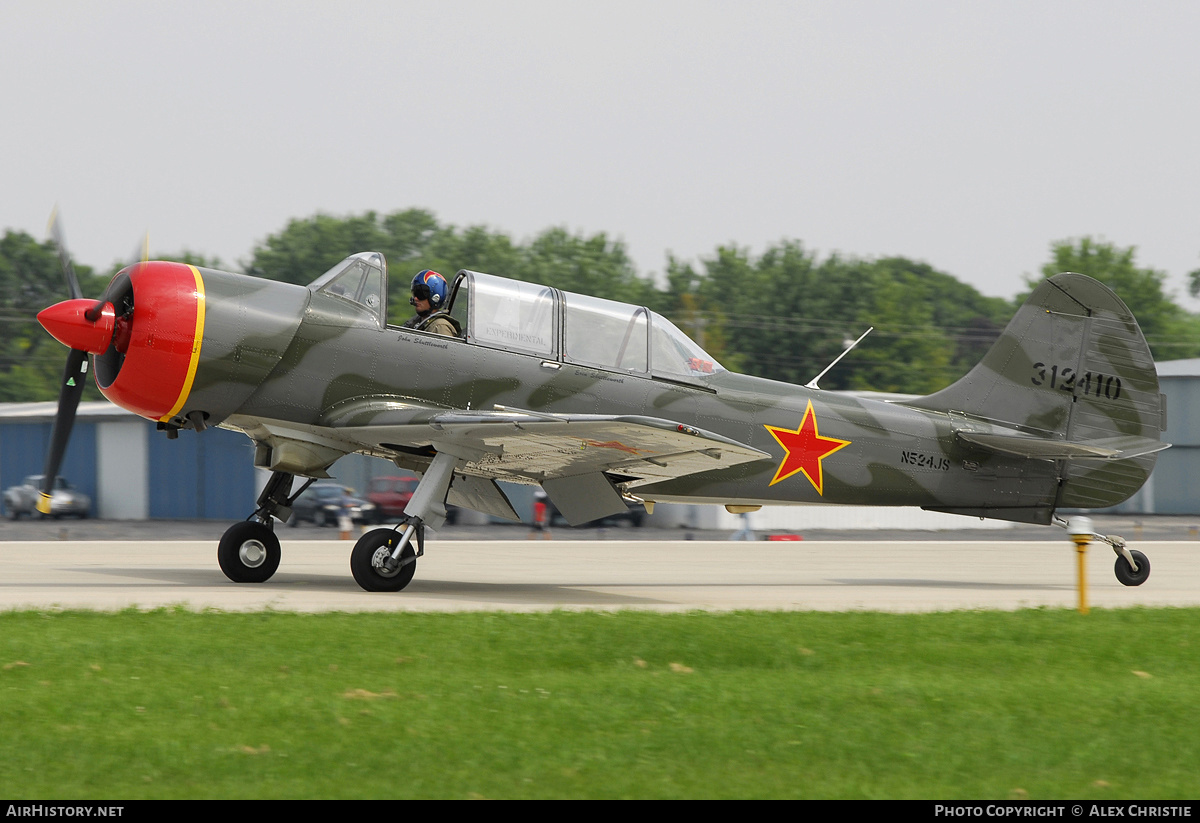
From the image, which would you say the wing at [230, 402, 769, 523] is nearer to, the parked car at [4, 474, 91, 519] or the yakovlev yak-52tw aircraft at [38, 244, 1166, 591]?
the yakovlev yak-52tw aircraft at [38, 244, 1166, 591]

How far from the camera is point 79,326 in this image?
10.4m

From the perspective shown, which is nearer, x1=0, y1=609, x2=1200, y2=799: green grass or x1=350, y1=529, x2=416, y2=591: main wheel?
x1=0, y1=609, x2=1200, y2=799: green grass

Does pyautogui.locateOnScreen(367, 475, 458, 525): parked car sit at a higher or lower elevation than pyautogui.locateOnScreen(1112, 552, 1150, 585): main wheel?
lower

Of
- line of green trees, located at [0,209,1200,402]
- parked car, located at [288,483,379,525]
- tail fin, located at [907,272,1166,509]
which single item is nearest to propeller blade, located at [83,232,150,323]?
tail fin, located at [907,272,1166,509]

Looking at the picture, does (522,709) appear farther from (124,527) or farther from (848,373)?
(848,373)

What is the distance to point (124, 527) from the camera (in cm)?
3412

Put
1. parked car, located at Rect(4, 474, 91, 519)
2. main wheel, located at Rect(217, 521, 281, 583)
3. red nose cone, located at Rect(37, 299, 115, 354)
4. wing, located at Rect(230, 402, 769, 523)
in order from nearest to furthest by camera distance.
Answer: wing, located at Rect(230, 402, 769, 523), red nose cone, located at Rect(37, 299, 115, 354), main wheel, located at Rect(217, 521, 281, 583), parked car, located at Rect(4, 474, 91, 519)

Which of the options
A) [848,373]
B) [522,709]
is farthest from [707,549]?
[848,373]

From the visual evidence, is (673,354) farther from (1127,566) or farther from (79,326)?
(1127,566)

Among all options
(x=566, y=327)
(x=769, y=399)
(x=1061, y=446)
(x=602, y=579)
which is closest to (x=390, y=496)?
(x=602, y=579)

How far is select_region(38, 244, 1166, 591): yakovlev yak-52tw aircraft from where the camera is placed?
10508 mm

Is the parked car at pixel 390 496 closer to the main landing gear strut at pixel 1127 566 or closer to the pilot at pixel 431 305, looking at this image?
the pilot at pixel 431 305

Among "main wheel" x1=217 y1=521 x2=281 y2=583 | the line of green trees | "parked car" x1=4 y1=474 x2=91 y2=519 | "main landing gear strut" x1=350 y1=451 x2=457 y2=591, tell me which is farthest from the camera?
the line of green trees

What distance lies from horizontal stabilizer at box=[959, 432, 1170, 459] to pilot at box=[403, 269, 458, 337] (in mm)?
5907
